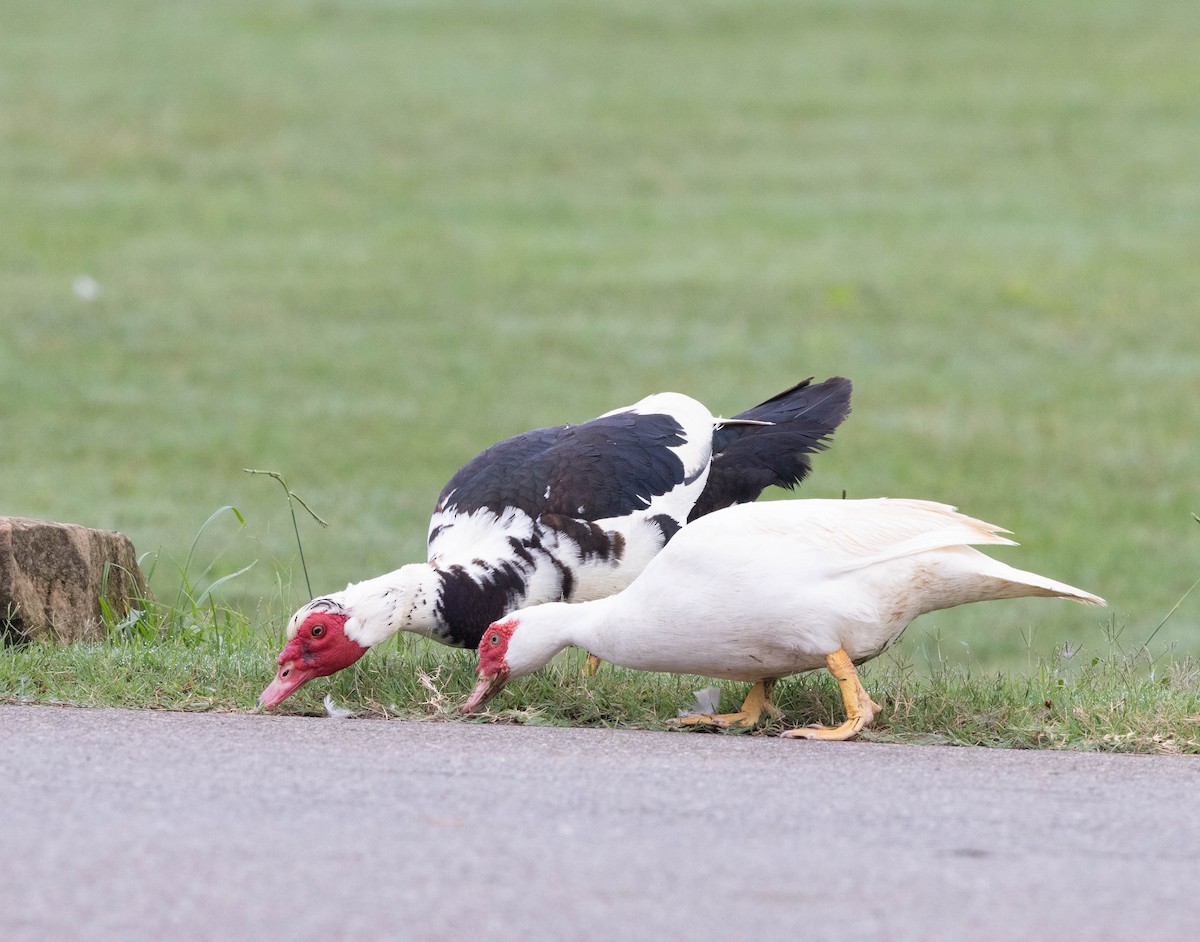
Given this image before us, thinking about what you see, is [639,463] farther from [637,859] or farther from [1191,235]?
[1191,235]

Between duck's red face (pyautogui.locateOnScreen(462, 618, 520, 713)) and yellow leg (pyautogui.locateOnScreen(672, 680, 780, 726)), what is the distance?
0.53 metres

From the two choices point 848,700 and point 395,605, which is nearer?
point 848,700

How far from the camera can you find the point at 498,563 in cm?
585

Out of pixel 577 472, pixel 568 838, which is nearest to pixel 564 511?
pixel 577 472

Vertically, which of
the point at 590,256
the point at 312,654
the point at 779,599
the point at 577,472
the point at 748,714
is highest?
the point at 590,256

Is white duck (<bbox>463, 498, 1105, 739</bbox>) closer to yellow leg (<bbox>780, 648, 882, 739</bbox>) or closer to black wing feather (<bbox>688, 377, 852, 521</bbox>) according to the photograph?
yellow leg (<bbox>780, 648, 882, 739</bbox>)

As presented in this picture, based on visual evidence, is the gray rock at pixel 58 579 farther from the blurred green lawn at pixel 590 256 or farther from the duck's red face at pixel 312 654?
the blurred green lawn at pixel 590 256

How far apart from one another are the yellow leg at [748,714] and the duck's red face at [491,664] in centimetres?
53

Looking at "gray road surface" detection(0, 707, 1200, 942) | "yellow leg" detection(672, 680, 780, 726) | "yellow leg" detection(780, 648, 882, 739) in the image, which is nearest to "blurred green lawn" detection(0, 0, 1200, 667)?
"yellow leg" detection(672, 680, 780, 726)

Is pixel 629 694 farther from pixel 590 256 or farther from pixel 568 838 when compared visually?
pixel 590 256

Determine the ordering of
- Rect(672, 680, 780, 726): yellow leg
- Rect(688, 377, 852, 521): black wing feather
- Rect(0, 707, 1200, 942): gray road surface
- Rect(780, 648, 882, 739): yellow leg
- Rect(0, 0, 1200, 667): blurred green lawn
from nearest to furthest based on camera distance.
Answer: Rect(0, 707, 1200, 942): gray road surface, Rect(780, 648, 882, 739): yellow leg, Rect(672, 680, 780, 726): yellow leg, Rect(688, 377, 852, 521): black wing feather, Rect(0, 0, 1200, 667): blurred green lawn

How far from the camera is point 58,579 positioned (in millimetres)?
5730

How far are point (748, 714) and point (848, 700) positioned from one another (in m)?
0.32

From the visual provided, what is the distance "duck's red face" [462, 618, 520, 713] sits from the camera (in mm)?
5016
